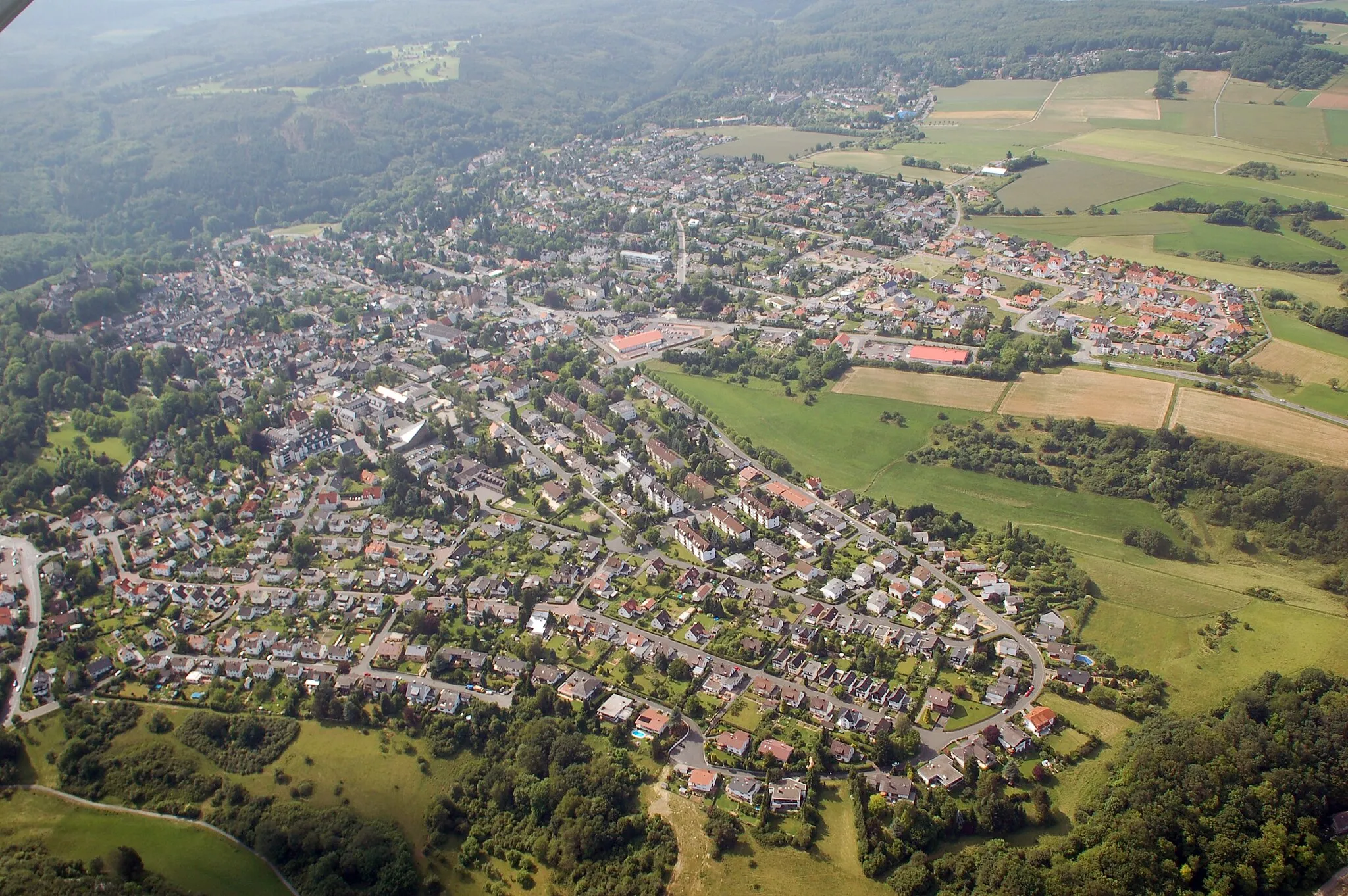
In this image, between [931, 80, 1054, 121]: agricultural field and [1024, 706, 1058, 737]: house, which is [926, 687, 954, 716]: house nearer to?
[1024, 706, 1058, 737]: house

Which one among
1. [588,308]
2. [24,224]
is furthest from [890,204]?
[24,224]

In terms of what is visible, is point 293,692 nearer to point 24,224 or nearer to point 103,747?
point 103,747

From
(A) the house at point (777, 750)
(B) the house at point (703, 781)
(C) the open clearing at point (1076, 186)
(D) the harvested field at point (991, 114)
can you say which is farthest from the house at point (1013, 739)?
(D) the harvested field at point (991, 114)

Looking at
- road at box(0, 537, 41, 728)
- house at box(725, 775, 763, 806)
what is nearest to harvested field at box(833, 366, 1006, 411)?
house at box(725, 775, 763, 806)

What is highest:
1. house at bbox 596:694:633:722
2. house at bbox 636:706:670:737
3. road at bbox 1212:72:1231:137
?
road at bbox 1212:72:1231:137

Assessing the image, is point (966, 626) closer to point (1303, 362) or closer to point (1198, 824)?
point (1198, 824)

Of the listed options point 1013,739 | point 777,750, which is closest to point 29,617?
point 777,750

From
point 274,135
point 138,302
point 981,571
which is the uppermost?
point 274,135
